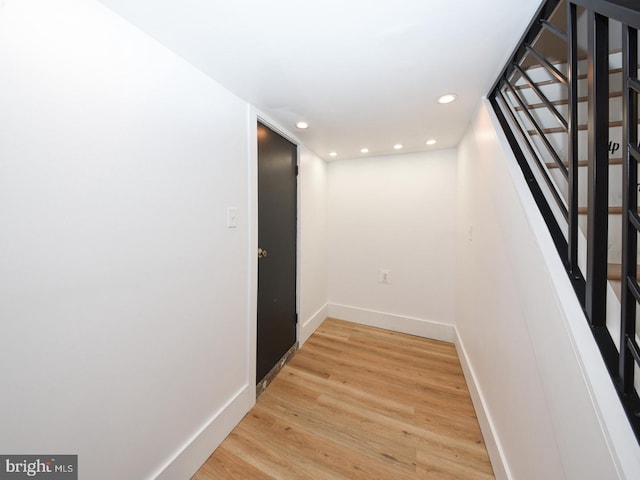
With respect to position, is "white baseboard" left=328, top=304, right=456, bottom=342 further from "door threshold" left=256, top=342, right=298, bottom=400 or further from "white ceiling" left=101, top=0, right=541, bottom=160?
"white ceiling" left=101, top=0, right=541, bottom=160

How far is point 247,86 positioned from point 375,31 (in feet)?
2.70

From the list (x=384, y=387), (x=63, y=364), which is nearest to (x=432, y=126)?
(x=384, y=387)

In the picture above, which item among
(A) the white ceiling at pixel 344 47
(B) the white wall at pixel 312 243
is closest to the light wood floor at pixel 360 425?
(B) the white wall at pixel 312 243

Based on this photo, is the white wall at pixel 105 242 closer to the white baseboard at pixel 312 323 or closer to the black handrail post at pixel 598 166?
the white baseboard at pixel 312 323

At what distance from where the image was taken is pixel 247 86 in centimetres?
145

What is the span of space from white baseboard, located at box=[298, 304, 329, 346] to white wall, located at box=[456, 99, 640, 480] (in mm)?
1555

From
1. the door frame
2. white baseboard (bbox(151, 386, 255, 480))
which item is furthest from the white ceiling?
white baseboard (bbox(151, 386, 255, 480))

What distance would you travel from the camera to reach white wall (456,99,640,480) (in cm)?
61

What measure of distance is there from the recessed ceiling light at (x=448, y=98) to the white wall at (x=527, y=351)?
0.21 metres

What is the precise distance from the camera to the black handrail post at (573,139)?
79 cm

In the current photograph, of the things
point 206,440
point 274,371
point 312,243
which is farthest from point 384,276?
point 206,440

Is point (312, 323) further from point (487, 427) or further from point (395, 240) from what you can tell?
point (487, 427)

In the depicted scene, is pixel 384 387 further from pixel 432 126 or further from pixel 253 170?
pixel 432 126

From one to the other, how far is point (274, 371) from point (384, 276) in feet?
5.45
